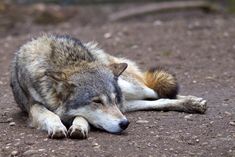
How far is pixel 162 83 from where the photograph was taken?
650cm

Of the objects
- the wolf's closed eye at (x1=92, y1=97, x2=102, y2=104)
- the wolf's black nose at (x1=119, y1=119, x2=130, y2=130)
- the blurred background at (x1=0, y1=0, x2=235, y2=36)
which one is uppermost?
the blurred background at (x1=0, y1=0, x2=235, y2=36)

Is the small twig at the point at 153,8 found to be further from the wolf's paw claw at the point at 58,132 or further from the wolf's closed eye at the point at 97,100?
the wolf's paw claw at the point at 58,132

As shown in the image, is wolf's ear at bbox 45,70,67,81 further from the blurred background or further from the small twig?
the small twig

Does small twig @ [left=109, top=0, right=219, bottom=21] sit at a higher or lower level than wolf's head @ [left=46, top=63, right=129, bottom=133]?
higher

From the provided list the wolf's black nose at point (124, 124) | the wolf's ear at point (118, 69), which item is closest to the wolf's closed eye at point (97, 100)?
the wolf's black nose at point (124, 124)

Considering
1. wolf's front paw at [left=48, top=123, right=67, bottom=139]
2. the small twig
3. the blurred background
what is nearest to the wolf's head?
wolf's front paw at [left=48, top=123, right=67, bottom=139]

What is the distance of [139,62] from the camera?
9086 millimetres

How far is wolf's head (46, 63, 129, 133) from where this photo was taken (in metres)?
5.27

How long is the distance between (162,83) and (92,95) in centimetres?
132

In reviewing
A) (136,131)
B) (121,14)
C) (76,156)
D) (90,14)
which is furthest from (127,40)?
(76,156)

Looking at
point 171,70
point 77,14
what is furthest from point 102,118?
point 77,14

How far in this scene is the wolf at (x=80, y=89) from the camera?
17.5 feet

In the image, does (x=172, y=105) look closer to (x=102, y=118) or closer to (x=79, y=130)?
(x=102, y=118)

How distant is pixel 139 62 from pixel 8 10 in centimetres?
444
